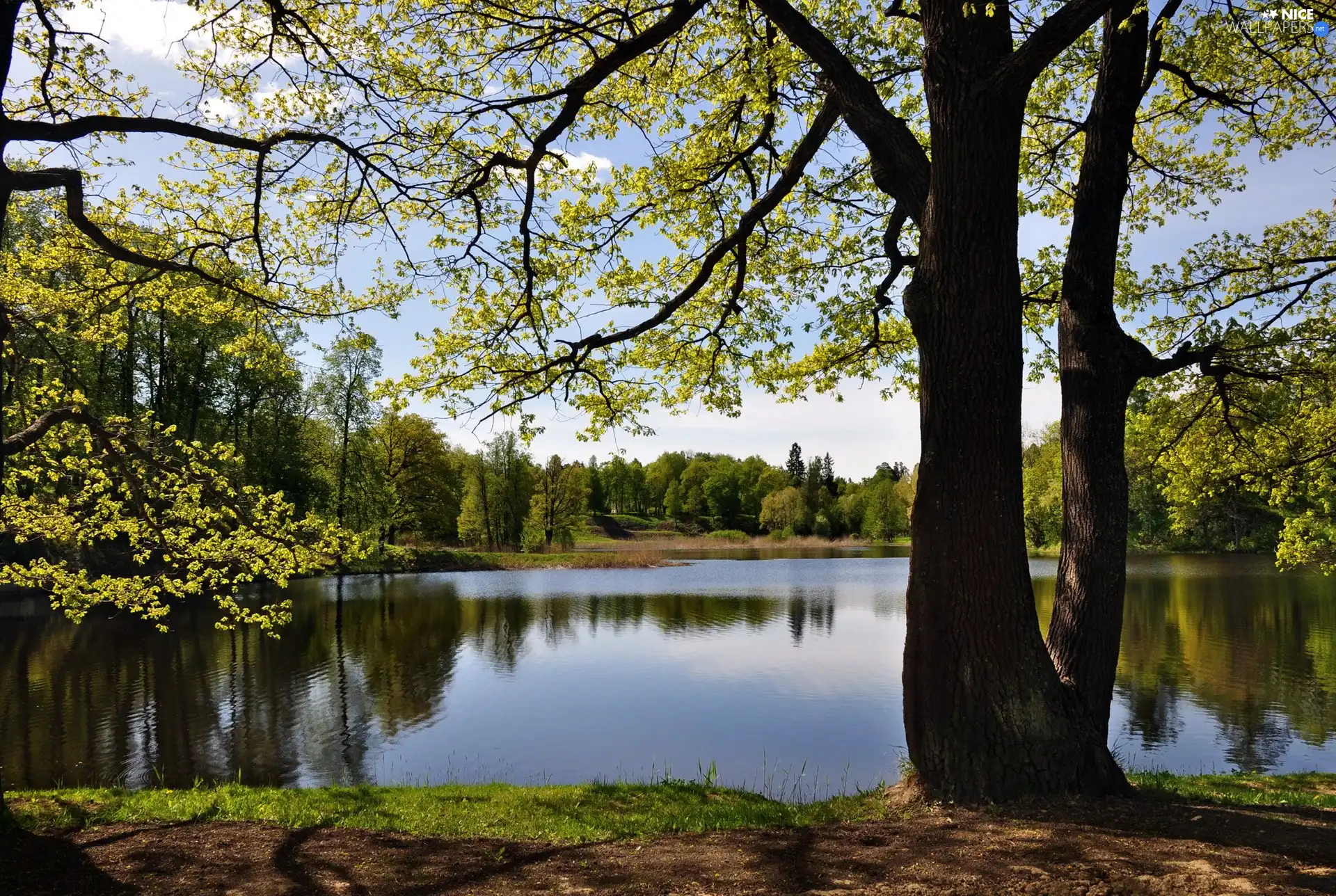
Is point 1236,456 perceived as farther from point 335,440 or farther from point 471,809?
point 335,440

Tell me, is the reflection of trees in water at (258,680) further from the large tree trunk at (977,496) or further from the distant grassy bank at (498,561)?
the distant grassy bank at (498,561)

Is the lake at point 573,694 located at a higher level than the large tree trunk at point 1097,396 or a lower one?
lower

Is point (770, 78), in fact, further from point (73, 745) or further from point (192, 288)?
point (73, 745)

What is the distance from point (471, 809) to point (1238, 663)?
17.1m

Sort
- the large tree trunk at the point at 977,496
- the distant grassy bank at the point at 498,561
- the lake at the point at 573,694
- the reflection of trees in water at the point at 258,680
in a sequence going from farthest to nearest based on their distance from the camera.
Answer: the distant grassy bank at the point at 498,561 < the reflection of trees in water at the point at 258,680 < the lake at the point at 573,694 < the large tree trunk at the point at 977,496

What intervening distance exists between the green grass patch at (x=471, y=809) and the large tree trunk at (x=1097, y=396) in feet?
6.60

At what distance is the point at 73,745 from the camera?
1173cm

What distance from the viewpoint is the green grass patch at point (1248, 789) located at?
18.8 feet

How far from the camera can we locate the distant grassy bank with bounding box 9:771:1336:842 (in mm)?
5902

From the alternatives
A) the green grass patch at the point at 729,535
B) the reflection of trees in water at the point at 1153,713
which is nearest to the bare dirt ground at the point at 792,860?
the reflection of trees in water at the point at 1153,713

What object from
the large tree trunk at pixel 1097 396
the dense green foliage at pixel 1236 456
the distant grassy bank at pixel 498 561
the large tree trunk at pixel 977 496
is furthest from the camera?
the distant grassy bank at pixel 498 561

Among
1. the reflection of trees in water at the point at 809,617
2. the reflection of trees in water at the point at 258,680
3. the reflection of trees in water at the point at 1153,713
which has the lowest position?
the reflection of trees in water at the point at 809,617

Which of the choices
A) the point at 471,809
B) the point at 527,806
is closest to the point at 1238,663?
the point at 527,806

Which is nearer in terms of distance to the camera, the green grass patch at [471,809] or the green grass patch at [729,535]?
the green grass patch at [471,809]
